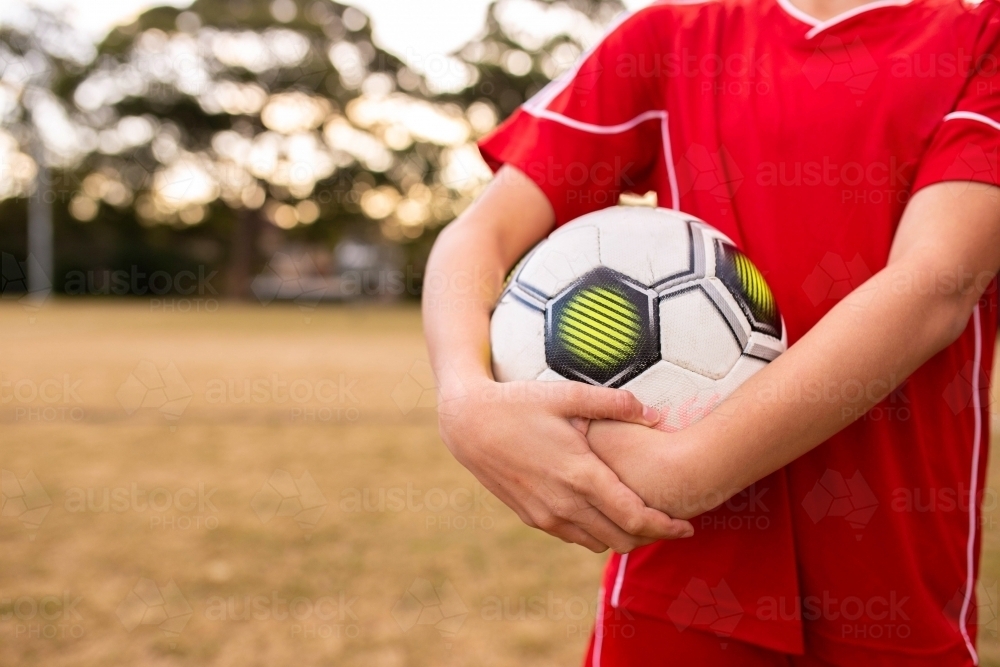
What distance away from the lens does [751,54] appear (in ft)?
4.11

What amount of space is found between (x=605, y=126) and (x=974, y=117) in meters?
0.53

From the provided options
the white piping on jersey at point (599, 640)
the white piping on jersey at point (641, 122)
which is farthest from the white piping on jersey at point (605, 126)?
the white piping on jersey at point (599, 640)

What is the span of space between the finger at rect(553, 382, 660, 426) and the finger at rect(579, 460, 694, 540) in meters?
0.06

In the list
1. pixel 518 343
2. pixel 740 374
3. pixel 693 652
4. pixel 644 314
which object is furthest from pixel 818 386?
pixel 693 652

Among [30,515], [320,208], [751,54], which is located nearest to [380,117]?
[320,208]

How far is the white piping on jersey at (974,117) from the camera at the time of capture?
1.07 meters

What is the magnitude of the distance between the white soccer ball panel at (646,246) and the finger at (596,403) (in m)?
0.24

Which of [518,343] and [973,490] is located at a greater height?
[518,343]

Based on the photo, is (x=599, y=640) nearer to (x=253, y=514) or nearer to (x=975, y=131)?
(x=975, y=131)

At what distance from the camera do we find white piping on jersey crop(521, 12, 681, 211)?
1.30 m

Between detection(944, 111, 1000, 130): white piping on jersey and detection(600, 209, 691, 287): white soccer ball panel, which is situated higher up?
detection(944, 111, 1000, 130): white piping on jersey

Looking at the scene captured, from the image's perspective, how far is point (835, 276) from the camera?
1188 mm

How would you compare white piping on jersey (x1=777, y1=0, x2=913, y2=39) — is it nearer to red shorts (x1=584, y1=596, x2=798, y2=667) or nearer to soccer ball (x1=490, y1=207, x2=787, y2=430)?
soccer ball (x1=490, y1=207, x2=787, y2=430)

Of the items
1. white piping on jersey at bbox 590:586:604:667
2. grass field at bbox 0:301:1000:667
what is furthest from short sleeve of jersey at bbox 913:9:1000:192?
grass field at bbox 0:301:1000:667
